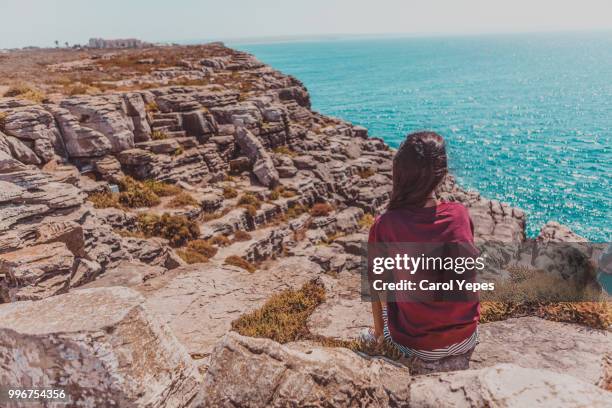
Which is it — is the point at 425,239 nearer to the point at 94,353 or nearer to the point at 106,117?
the point at 94,353

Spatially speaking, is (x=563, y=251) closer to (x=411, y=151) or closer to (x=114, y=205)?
(x=411, y=151)

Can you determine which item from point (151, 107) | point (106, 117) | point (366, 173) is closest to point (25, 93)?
point (106, 117)

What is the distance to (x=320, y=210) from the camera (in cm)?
3162

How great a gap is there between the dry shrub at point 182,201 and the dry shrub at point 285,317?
18543 millimetres

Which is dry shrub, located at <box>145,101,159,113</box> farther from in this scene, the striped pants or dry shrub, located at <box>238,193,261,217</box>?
the striped pants

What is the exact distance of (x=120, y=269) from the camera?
500 inches

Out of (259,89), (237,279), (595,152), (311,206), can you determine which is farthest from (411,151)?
(595,152)

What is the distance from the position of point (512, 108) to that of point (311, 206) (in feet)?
294

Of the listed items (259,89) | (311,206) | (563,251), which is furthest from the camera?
(259,89)

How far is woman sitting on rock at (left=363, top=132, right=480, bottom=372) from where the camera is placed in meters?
4.26

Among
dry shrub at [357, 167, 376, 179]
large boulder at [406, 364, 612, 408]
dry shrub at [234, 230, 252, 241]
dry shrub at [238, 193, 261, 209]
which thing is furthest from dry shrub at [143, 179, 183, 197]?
large boulder at [406, 364, 612, 408]

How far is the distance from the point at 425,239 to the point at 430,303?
2.62ft

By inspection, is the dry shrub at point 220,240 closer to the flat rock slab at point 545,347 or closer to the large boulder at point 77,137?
the large boulder at point 77,137

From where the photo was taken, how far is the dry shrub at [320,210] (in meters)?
31.5
